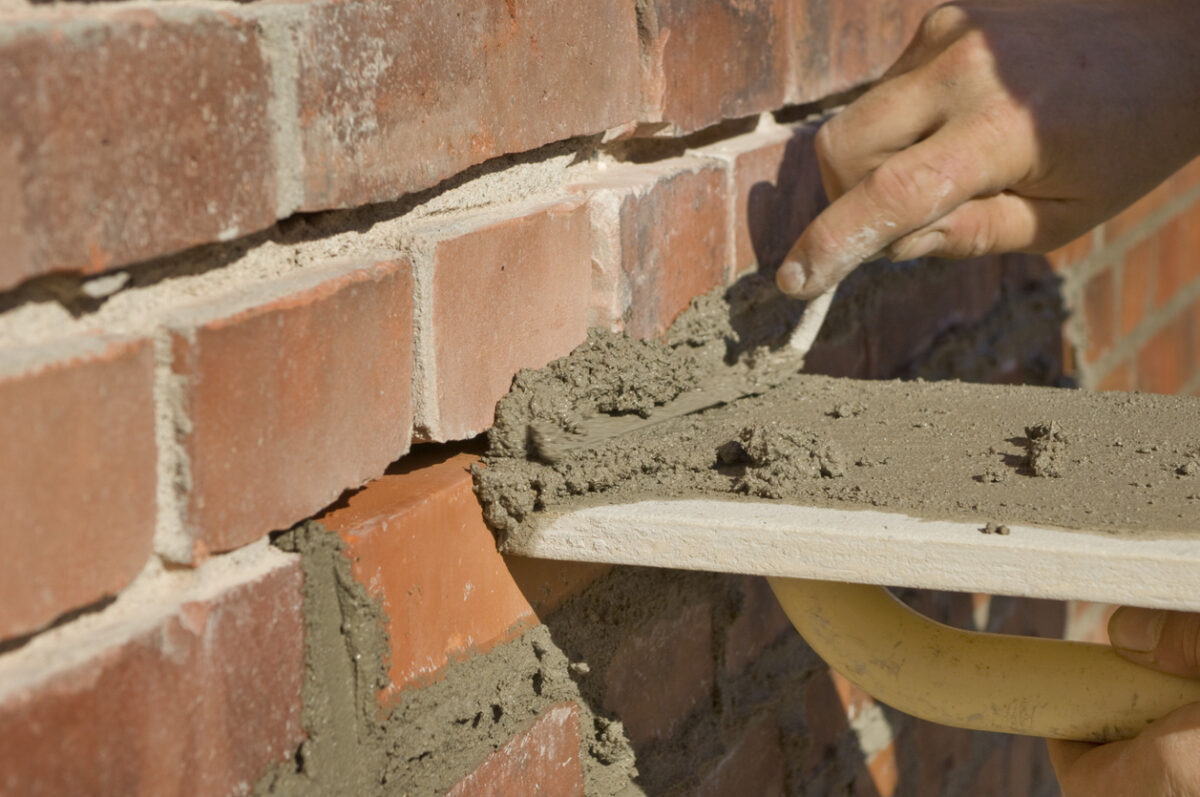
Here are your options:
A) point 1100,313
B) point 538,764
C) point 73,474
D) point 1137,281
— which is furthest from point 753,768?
point 1137,281

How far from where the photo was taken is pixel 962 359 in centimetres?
159

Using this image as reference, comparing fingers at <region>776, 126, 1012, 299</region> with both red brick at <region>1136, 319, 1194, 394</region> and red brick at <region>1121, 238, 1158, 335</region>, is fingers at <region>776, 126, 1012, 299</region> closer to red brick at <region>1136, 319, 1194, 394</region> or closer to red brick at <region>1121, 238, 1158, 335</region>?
red brick at <region>1121, 238, 1158, 335</region>

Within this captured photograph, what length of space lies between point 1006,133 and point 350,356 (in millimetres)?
622

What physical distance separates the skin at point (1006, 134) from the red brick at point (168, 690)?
1.87 feet


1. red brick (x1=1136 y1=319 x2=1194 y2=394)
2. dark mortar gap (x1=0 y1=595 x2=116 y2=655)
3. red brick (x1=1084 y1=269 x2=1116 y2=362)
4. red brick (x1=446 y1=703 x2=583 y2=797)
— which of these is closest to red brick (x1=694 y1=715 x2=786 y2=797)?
red brick (x1=446 y1=703 x2=583 y2=797)

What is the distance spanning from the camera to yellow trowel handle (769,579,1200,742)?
813 mm

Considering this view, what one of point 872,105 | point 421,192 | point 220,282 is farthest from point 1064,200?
point 220,282

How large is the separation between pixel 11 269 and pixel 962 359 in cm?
134

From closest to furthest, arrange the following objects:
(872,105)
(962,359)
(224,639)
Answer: (224,639), (872,105), (962,359)

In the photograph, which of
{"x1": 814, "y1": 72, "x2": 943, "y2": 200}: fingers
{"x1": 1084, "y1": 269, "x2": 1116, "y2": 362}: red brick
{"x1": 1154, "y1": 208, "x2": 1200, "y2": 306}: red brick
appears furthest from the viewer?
{"x1": 1154, "y1": 208, "x2": 1200, "y2": 306}: red brick

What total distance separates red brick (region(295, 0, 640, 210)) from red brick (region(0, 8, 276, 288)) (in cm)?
5

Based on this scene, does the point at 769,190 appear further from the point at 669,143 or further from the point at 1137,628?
the point at 1137,628

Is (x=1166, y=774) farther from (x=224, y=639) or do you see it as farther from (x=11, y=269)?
(x=11, y=269)

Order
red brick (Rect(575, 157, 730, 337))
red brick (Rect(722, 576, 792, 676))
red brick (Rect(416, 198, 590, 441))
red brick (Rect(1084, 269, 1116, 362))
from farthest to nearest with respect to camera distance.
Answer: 1. red brick (Rect(1084, 269, 1116, 362))
2. red brick (Rect(722, 576, 792, 676))
3. red brick (Rect(575, 157, 730, 337))
4. red brick (Rect(416, 198, 590, 441))
